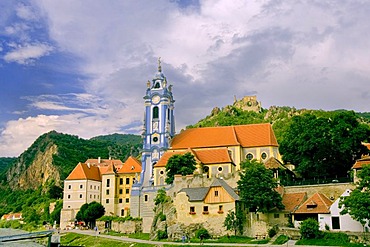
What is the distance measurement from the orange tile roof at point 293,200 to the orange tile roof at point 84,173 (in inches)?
1572

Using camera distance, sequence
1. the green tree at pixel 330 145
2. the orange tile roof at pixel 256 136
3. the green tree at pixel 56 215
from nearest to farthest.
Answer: the green tree at pixel 330 145, the orange tile roof at pixel 256 136, the green tree at pixel 56 215

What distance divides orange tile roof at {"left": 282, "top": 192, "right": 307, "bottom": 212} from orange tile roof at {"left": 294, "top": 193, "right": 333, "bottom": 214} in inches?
49.6

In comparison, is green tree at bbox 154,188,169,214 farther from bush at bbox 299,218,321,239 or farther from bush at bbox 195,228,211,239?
bush at bbox 299,218,321,239

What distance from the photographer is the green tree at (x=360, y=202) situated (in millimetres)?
35281

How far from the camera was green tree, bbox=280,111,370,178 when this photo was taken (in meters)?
49.6

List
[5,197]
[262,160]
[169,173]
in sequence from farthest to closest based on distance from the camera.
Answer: [5,197]
[262,160]
[169,173]

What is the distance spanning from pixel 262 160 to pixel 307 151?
11.8 metres

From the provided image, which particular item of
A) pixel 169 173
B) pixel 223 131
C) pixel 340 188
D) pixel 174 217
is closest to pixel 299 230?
pixel 340 188

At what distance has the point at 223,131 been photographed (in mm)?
66125

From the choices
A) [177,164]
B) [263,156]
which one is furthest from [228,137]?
[177,164]

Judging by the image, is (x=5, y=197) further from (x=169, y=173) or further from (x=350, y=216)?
(x=350, y=216)

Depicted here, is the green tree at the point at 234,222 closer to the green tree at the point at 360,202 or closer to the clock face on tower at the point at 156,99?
the green tree at the point at 360,202

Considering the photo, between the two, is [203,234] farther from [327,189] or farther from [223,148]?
[223,148]

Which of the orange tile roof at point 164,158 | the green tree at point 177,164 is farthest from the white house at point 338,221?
the orange tile roof at point 164,158
